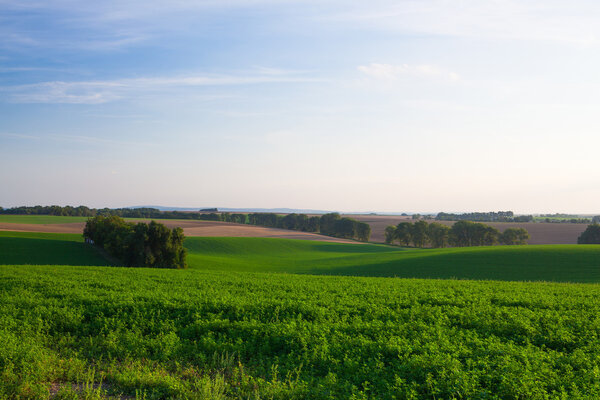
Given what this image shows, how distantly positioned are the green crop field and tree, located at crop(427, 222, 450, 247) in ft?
261

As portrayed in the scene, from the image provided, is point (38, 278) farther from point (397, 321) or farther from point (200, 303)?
point (397, 321)

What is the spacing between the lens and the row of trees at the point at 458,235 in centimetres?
8869

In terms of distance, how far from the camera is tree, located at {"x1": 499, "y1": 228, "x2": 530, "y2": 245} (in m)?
88.7

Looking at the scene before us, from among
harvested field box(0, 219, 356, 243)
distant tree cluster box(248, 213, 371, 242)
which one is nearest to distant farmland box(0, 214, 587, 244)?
harvested field box(0, 219, 356, 243)

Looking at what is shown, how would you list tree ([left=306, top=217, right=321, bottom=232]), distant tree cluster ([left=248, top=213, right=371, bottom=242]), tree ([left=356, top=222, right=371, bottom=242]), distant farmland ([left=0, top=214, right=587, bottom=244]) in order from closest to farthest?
1. distant farmland ([left=0, top=214, right=587, bottom=244])
2. tree ([left=356, top=222, right=371, bottom=242])
3. distant tree cluster ([left=248, top=213, right=371, bottom=242])
4. tree ([left=306, top=217, right=321, bottom=232])

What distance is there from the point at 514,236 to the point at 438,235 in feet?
55.8

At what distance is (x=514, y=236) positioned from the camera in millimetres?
89000

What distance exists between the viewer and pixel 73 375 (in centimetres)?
716

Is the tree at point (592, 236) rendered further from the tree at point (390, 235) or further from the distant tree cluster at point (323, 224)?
the distant tree cluster at point (323, 224)

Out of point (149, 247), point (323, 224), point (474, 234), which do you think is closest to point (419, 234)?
point (474, 234)

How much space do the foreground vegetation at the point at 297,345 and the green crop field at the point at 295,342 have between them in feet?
0.11

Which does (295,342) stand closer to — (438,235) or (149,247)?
(149,247)

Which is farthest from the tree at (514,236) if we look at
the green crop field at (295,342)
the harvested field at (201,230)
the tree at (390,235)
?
the green crop field at (295,342)

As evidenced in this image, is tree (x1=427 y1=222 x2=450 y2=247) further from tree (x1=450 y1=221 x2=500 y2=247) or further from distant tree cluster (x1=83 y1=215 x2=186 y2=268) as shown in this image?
distant tree cluster (x1=83 y1=215 x2=186 y2=268)
